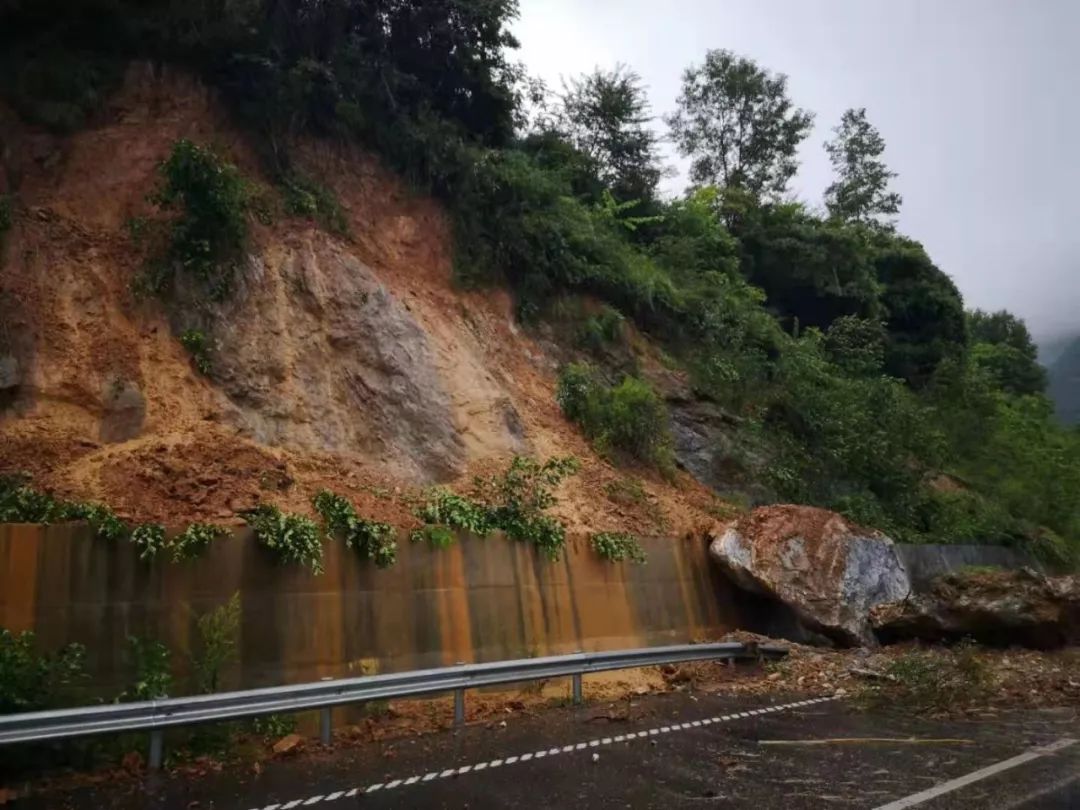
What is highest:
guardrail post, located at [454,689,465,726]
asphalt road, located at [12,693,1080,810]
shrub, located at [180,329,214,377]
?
shrub, located at [180,329,214,377]

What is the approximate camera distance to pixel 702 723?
10.0 m

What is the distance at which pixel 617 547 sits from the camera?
14.8 m

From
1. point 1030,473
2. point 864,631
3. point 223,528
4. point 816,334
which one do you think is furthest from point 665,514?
point 1030,473

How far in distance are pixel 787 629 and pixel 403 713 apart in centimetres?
880

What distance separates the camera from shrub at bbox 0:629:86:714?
7.50m

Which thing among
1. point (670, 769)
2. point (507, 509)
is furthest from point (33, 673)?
point (507, 509)

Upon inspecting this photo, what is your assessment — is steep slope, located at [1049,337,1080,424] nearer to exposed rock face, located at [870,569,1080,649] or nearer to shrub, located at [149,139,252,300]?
exposed rock face, located at [870,569,1080,649]

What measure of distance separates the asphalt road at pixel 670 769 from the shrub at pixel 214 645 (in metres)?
1.37

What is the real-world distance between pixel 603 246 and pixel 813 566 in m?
9.76

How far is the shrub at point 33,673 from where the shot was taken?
7500 mm

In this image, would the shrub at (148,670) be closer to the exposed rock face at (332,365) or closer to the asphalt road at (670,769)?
the asphalt road at (670,769)

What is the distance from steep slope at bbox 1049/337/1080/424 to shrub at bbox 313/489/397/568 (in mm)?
37987

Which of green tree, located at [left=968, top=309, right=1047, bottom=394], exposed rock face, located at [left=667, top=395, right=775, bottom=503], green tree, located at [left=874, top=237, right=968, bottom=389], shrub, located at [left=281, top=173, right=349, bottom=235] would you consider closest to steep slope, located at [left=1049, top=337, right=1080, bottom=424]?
green tree, located at [left=968, top=309, right=1047, bottom=394]

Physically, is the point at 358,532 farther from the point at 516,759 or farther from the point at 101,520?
the point at 516,759
